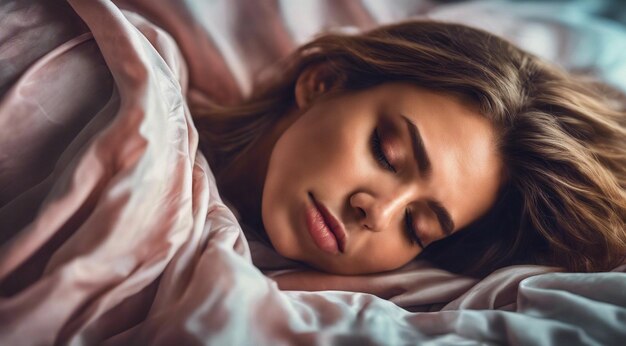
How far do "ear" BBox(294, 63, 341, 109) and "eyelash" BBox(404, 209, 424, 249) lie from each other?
0.91 ft

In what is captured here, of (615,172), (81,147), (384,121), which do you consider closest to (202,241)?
(81,147)

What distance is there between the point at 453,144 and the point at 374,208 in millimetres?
168

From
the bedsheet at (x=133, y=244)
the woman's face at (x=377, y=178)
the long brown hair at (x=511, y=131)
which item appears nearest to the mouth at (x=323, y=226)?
the woman's face at (x=377, y=178)

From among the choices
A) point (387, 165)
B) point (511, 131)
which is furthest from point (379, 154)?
point (511, 131)

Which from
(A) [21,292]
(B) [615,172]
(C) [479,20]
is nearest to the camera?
(A) [21,292]

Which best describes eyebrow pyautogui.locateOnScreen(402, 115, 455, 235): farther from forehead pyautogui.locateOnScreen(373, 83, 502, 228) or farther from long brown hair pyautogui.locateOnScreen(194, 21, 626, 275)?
long brown hair pyautogui.locateOnScreen(194, 21, 626, 275)

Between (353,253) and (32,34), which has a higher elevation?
(32,34)

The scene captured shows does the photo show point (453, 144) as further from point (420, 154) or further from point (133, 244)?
point (133, 244)

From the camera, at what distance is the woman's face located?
88 centimetres

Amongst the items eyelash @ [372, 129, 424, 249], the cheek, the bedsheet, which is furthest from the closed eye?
the bedsheet

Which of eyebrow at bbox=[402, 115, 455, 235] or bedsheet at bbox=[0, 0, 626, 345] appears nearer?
bedsheet at bbox=[0, 0, 626, 345]

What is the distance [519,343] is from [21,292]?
0.58m

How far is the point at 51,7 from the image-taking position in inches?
34.4

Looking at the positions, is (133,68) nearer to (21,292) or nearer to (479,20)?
(21,292)
